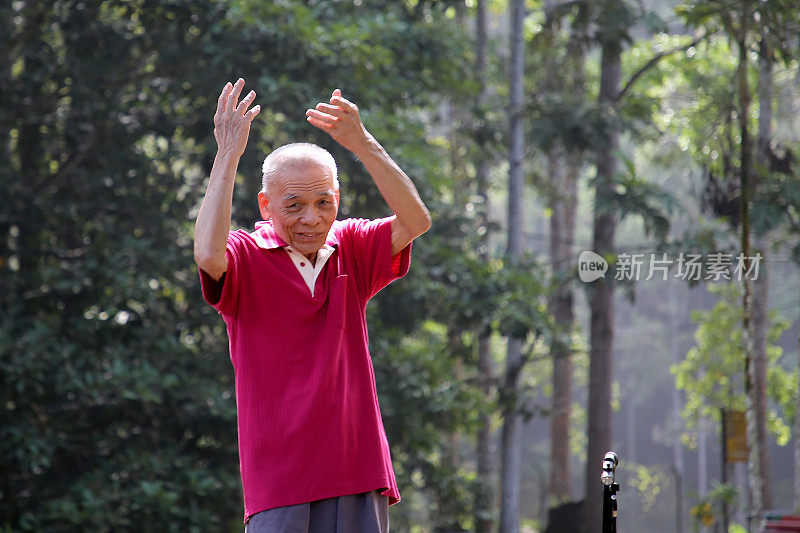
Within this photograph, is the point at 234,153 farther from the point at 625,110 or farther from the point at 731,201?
the point at 625,110

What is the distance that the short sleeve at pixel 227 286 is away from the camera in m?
1.78

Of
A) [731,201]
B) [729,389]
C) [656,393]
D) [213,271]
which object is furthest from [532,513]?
[213,271]

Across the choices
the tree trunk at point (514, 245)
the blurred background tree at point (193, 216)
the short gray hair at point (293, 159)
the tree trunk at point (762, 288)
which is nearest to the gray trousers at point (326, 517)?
the short gray hair at point (293, 159)

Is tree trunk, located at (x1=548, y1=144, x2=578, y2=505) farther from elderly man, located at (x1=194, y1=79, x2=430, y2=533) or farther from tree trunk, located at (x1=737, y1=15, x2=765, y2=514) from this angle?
elderly man, located at (x1=194, y1=79, x2=430, y2=533)

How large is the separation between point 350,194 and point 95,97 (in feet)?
7.20

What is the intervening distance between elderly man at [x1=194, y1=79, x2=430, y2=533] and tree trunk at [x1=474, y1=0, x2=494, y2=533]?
5.66 meters

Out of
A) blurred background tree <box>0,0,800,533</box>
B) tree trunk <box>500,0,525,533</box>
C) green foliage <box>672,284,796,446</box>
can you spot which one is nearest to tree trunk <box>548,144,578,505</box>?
green foliage <box>672,284,796,446</box>

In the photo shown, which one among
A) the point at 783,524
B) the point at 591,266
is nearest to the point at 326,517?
the point at 783,524

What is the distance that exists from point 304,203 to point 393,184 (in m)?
0.19

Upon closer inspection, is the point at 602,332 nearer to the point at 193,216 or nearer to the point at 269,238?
the point at 193,216

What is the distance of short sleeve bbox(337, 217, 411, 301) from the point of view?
1.97m

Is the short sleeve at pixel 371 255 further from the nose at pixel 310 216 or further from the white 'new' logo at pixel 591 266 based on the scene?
the white 'new' logo at pixel 591 266

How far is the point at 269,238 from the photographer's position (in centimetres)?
195

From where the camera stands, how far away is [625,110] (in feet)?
28.6
